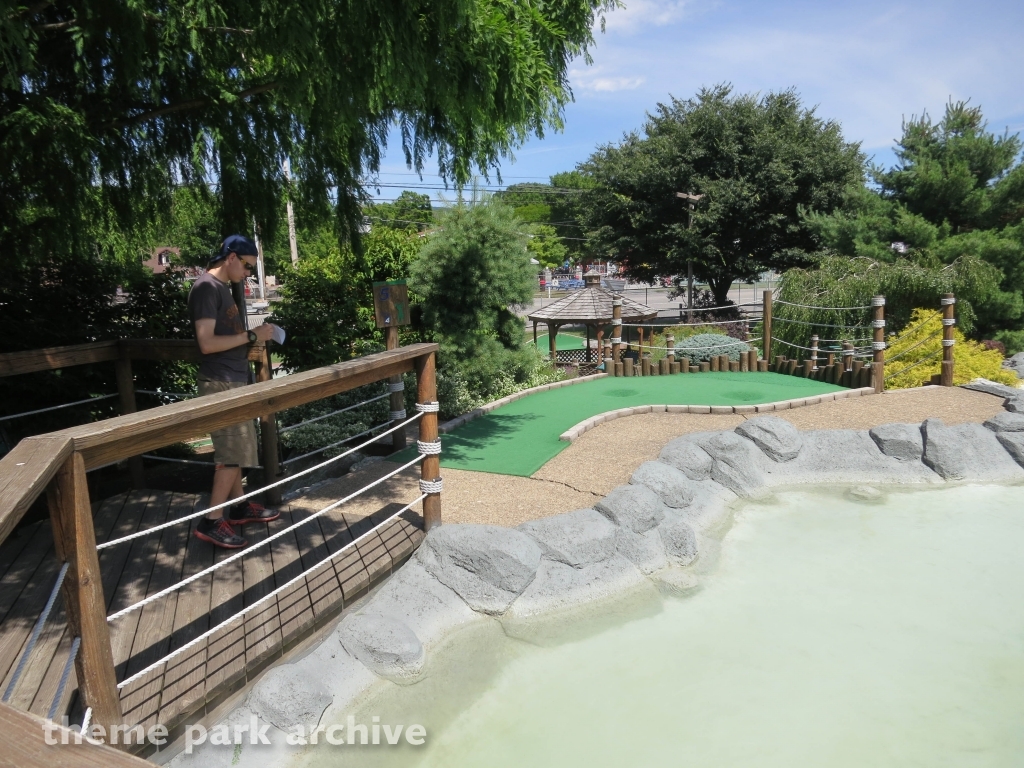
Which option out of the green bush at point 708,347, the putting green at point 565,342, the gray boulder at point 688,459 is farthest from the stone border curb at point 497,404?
the putting green at point 565,342

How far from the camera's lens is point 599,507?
4988 millimetres

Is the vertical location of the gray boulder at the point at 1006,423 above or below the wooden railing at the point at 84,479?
below

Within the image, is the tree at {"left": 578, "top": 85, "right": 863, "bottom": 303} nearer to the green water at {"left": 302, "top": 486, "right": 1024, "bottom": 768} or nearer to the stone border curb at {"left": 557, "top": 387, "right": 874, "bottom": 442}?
the stone border curb at {"left": 557, "top": 387, "right": 874, "bottom": 442}

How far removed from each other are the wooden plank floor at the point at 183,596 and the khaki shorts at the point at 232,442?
0.54 meters

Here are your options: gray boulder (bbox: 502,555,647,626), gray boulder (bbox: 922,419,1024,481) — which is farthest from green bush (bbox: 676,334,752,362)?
gray boulder (bbox: 502,555,647,626)

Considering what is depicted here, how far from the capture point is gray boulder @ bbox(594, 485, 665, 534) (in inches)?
192

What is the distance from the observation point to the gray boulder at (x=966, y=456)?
6473mm

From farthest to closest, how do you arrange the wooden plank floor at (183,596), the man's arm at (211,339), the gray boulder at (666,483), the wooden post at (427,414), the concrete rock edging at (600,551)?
the gray boulder at (666,483) → the wooden post at (427,414) → the man's arm at (211,339) → the concrete rock edging at (600,551) → the wooden plank floor at (183,596)

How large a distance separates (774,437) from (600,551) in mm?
2876

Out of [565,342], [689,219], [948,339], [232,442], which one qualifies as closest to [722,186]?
[689,219]

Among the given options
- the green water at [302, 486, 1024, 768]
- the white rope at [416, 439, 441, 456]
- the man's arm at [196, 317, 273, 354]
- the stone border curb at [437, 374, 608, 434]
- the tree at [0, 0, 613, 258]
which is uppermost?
the tree at [0, 0, 613, 258]

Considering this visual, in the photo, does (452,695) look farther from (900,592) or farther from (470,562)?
(900,592)

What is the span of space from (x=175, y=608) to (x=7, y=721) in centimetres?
253

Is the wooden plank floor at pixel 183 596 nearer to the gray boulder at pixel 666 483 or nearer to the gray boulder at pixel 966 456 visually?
the gray boulder at pixel 666 483
